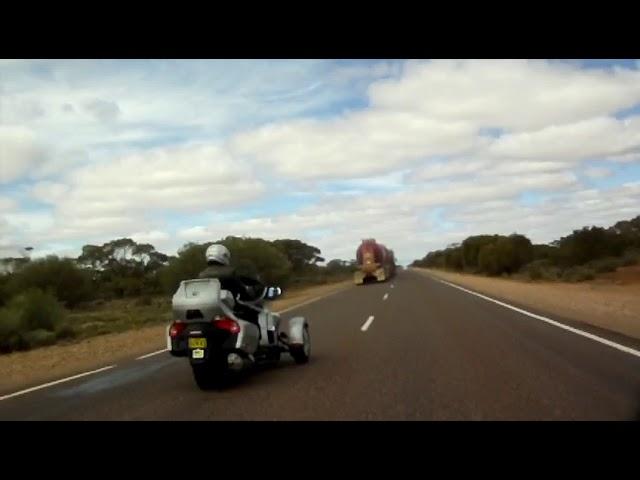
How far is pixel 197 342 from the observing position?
8867 mm

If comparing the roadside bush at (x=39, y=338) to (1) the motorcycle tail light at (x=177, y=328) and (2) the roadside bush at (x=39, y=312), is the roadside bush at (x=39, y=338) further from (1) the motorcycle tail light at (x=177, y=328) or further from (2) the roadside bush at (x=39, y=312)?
(1) the motorcycle tail light at (x=177, y=328)

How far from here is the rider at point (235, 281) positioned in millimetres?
9664

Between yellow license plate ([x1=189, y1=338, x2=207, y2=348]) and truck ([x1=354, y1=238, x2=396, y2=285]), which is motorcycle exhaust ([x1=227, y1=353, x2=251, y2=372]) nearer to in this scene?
yellow license plate ([x1=189, y1=338, x2=207, y2=348])

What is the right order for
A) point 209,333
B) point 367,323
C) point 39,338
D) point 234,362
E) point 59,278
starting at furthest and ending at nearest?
point 59,278 < point 39,338 < point 367,323 < point 234,362 < point 209,333

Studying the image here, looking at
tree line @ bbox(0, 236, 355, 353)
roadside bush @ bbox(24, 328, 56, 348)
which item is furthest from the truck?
roadside bush @ bbox(24, 328, 56, 348)

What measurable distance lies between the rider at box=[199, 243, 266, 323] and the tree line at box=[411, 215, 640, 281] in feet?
145

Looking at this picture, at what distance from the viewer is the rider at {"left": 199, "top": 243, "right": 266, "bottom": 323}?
966cm

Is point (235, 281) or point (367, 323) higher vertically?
point (235, 281)

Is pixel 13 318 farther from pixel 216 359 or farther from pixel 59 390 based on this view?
pixel 216 359

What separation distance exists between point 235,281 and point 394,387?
2.53 metres

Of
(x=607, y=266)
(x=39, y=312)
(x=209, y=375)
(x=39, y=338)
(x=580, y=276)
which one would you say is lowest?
A: (x=209, y=375)

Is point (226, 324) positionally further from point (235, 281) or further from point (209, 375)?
point (235, 281)

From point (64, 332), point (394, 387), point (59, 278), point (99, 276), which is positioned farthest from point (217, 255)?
point (99, 276)
